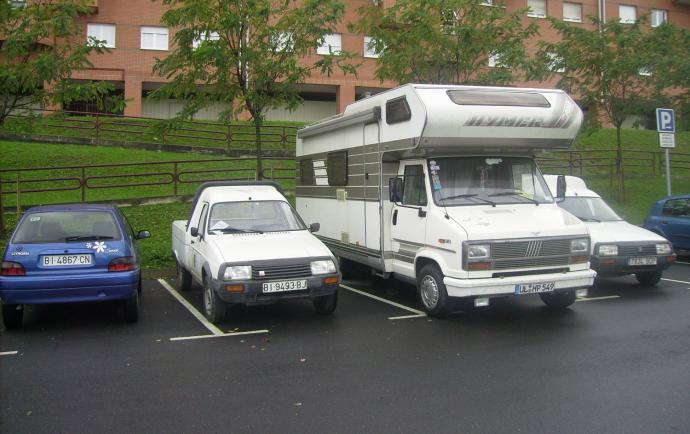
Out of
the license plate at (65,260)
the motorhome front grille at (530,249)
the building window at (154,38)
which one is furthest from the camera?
the building window at (154,38)

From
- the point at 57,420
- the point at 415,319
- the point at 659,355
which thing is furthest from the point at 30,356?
the point at 659,355

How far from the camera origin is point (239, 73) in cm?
1263

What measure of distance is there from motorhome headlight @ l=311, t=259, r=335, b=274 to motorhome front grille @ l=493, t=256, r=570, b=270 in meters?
2.01

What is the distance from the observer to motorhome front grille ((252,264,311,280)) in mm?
7348

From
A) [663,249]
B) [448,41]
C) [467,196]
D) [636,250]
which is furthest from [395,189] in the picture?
[448,41]

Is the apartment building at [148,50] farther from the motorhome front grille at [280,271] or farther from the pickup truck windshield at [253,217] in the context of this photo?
the motorhome front grille at [280,271]

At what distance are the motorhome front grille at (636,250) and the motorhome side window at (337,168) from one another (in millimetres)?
4566

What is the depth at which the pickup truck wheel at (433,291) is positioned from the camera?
7695mm

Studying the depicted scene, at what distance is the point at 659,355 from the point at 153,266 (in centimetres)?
950

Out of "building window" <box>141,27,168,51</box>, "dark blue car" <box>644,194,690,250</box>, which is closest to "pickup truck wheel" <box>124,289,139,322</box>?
"dark blue car" <box>644,194,690,250</box>

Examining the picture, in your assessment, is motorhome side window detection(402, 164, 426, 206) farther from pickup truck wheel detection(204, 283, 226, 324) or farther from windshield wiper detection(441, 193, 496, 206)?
pickup truck wheel detection(204, 283, 226, 324)

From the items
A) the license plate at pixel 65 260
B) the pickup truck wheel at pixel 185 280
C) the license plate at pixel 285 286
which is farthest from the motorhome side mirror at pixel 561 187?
the license plate at pixel 65 260

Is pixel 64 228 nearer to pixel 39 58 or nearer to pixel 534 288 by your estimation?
pixel 39 58

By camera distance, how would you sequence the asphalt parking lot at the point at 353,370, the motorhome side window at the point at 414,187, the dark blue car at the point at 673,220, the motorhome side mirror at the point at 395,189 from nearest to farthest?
the asphalt parking lot at the point at 353,370 → the motorhome side window at the point at 414,187 → the motorhome side mirror at the point at 395,189 → the dark blue car at the point at 673,220
